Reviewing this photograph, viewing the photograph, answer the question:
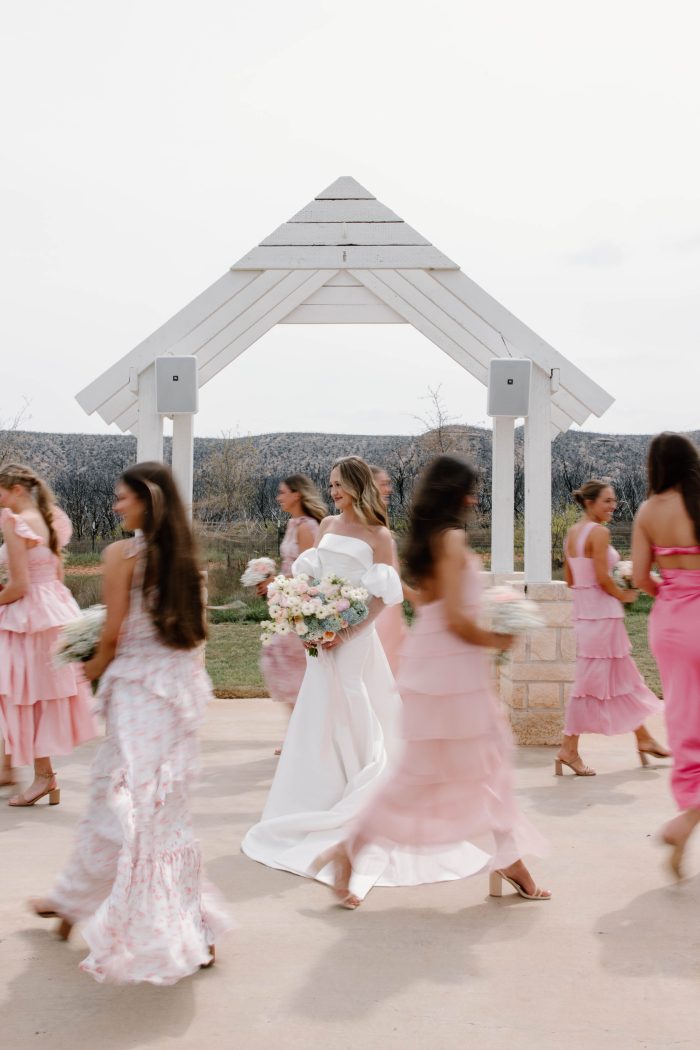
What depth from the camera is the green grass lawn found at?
451 inches

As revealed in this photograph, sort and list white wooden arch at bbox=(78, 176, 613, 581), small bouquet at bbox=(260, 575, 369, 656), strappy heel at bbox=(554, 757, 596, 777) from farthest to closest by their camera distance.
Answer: white wooden arch at bbox=(78, 176, 613, 581)
strappy heel at bbox=(554, 757, 596, 777)
small bouquet at bbox=(260, 575, 369, 656)

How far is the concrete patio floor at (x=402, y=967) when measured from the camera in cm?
318

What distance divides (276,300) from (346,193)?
987 millimetres

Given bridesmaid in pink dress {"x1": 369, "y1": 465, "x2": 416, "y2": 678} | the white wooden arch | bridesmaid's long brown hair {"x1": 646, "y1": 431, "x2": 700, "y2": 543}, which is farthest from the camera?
the white wooden arch

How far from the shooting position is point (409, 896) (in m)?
4.49

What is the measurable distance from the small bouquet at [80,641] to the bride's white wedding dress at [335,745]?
5.49 feet

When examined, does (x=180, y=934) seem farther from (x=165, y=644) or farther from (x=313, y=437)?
(x=313, y=437)

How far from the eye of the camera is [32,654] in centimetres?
601

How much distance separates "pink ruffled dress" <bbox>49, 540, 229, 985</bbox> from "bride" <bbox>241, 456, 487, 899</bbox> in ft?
4.30

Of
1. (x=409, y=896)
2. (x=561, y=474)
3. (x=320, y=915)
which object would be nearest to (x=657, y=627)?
(x=409, y=896)

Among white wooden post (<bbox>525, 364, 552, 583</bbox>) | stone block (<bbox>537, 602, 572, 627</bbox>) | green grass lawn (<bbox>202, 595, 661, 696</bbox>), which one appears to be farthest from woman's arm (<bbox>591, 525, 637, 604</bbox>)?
green grass lawn (<bbox>202, 595, 661, 696</bbox>)

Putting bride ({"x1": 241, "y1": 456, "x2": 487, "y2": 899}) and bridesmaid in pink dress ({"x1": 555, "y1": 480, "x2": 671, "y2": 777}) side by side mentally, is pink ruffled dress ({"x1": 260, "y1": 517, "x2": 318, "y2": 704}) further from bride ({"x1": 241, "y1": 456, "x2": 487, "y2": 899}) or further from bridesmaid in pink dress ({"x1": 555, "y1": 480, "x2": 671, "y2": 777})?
bridesmaid in pink dress ({"x1": 555, "y1": 480, "x2": 671, "y2": 777})

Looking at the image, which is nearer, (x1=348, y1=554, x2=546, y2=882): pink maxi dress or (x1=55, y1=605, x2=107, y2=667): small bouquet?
(x1=55, y1=605, x2=107, y2=667): small bouquet

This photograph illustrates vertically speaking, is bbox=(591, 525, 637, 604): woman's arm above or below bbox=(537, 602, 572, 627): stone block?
above
